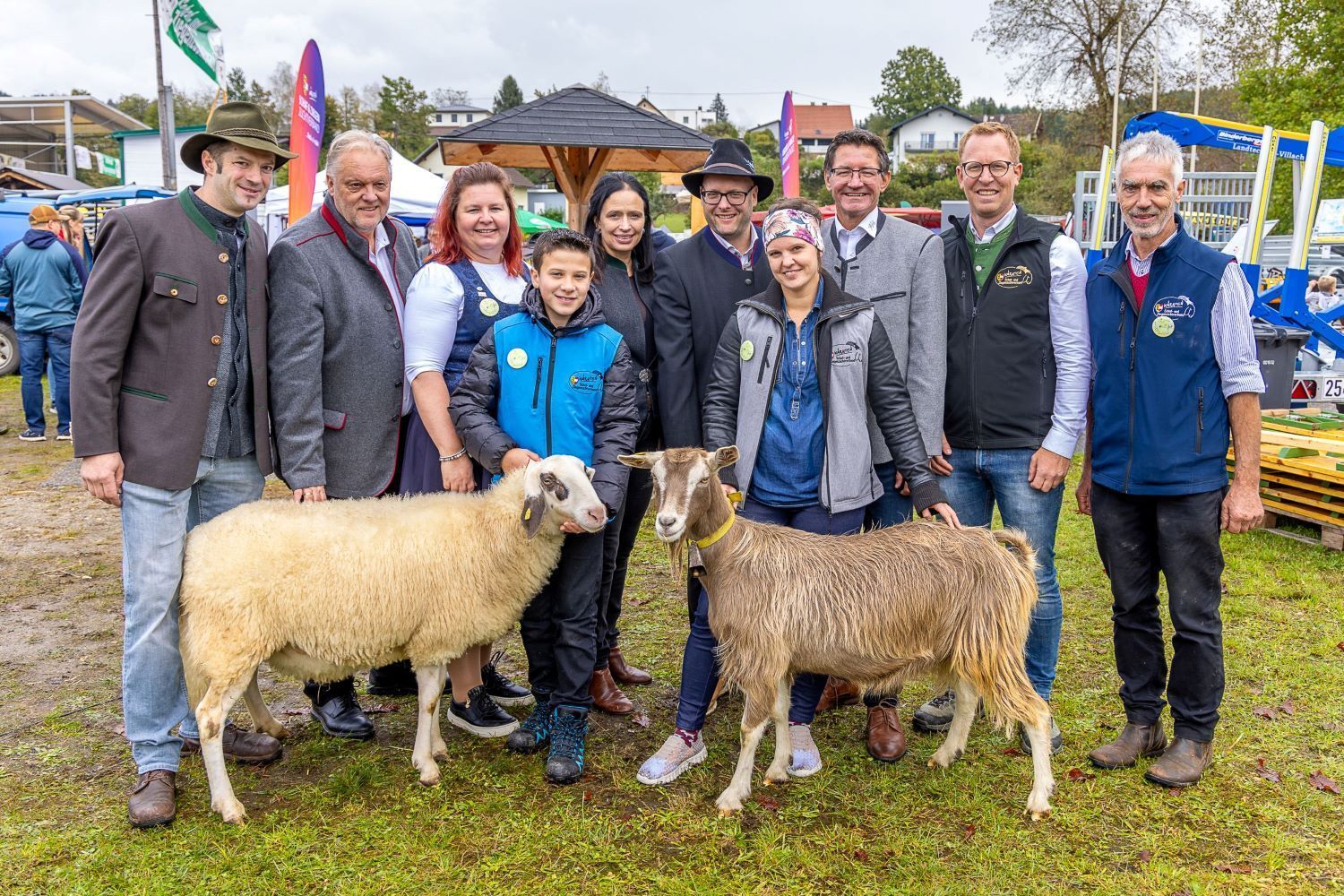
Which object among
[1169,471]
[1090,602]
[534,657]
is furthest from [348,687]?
[1090,602]

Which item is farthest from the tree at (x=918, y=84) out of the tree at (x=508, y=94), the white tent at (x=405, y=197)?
the white tent at (x=405, y=197)

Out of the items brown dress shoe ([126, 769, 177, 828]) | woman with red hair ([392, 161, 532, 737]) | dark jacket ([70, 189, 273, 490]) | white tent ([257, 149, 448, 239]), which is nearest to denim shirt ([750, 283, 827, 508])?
woman with red hair ([392, 161, 532, 737])

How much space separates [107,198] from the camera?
20.8 metres

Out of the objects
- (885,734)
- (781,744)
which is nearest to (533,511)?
(781,744)

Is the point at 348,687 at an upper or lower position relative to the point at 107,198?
lower

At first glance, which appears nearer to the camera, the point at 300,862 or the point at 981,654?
the point at 300,862

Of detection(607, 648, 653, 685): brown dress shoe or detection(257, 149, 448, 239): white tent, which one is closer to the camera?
detection(607, 648, 653, 685): brown dress shoe

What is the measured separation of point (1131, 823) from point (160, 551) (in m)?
4.18

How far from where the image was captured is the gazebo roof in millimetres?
11289

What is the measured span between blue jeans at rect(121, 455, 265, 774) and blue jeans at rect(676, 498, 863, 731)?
2.20 meters

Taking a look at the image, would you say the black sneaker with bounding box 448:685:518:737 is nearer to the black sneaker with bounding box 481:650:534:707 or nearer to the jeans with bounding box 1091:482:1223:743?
the black sneaker with bounding box 481:650:534:707

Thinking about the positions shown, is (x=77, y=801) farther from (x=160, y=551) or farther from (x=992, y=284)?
(x=992, y=284)

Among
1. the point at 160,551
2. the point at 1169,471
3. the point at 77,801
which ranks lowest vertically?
the point at 77,801

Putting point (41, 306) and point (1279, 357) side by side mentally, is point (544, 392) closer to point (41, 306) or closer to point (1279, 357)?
point (1279, 357)
